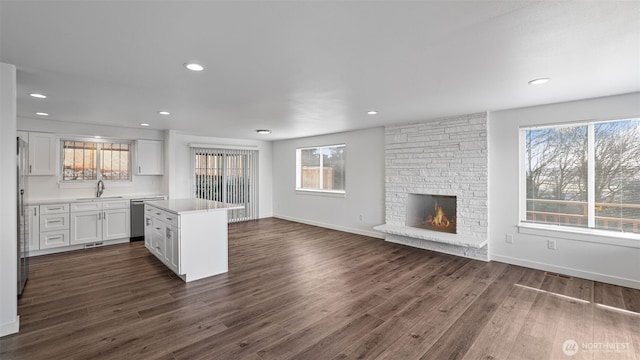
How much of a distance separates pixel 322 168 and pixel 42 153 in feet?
17.9

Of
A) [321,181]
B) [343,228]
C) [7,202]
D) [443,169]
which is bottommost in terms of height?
[343,228]

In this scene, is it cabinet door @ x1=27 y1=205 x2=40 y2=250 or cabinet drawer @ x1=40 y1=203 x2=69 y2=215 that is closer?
cabinet door @ x1=27 y1=205 x2=40 y2=250

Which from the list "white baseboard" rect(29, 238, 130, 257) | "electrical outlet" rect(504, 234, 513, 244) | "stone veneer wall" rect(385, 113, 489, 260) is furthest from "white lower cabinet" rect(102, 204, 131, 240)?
"electrical outlet" rect(504, 234, 513, 244)

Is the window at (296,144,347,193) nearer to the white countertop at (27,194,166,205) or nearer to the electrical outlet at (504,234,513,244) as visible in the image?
the electrical outlet at (504,234,513,244)

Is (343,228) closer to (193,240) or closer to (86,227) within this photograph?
(193,240)

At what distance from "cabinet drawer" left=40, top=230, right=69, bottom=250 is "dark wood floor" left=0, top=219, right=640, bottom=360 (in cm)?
50

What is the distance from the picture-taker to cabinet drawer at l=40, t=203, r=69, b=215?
468 cm

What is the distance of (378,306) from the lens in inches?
113

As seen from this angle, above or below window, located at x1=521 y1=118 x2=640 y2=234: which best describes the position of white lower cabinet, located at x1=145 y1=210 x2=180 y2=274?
below

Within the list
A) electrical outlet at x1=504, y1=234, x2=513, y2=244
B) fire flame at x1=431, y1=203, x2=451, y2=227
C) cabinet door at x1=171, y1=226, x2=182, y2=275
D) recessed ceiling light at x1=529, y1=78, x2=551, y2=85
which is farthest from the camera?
fire flame at x1=431, y1=203, x2=451, y2=227

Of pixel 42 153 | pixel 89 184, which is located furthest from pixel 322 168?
pixel 42 153

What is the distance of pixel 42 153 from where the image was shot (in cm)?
500

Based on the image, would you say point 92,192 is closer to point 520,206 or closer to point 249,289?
point 249,289

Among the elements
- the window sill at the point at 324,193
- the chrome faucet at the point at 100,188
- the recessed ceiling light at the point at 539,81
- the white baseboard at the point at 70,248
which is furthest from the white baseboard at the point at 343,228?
the chrome faucet at the point at 100,188
